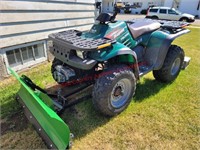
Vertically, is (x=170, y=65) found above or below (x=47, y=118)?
above

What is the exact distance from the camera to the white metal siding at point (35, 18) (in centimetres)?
346

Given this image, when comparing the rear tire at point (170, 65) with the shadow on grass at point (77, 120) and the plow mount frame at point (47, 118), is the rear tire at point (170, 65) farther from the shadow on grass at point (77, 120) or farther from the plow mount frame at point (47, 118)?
the plow mount frame at point (47, 118)

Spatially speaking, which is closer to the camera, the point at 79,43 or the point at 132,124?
the point at 79,43

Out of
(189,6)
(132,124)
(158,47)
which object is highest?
(158,47)

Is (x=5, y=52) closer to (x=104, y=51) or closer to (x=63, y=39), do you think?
(x=63, y=39)

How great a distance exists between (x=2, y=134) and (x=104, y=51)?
181 centimetres

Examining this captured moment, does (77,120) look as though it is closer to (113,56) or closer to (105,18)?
(113,56)

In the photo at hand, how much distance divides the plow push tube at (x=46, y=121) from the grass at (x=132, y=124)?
0.76ft

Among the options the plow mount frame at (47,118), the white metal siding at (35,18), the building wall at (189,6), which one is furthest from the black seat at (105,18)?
the building wall at (189,6)

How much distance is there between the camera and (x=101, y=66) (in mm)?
2617

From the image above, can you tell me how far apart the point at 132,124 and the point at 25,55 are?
299cm

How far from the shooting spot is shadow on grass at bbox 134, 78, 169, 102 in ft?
10.8

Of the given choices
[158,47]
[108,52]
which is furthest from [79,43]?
[158,47]

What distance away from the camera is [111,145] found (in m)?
2.27
